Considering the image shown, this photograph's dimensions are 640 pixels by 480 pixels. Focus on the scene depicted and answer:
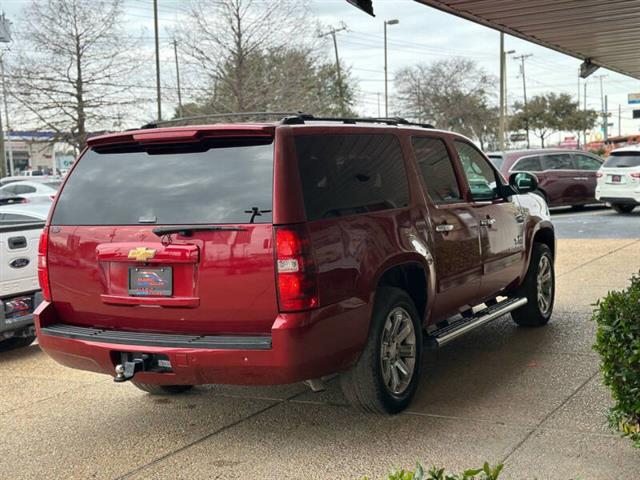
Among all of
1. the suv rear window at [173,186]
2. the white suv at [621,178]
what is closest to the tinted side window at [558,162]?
the white suv at [621,178]

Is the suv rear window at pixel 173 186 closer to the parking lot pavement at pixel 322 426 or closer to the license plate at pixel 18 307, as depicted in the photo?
the parking lot pavement at pixel 322 426

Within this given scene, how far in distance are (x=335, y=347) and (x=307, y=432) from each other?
2.40 ft

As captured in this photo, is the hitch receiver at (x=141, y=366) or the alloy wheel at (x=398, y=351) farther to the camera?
the alloy wheel at (x=398, y=351)

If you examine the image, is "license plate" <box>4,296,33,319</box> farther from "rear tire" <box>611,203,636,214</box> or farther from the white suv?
"rear tire" <box>611,203,636,214</box>

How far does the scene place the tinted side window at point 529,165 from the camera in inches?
772

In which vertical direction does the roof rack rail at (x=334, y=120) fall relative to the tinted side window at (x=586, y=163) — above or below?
above

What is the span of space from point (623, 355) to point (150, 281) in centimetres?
248

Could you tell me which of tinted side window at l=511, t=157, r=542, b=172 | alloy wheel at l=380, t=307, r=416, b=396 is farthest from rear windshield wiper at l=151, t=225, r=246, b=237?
tinted side window at l=511, t=157, r=542, b=172

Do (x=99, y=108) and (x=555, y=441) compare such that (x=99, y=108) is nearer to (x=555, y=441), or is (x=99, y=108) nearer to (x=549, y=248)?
(x=549, y=248)

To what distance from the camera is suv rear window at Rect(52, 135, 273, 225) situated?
169 inches

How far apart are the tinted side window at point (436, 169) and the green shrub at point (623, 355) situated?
2017mm

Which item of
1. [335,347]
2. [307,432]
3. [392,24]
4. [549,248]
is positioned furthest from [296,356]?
[392,24]

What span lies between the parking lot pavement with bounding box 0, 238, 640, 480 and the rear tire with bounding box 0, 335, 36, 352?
79 cm

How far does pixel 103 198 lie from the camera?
15.4ft
